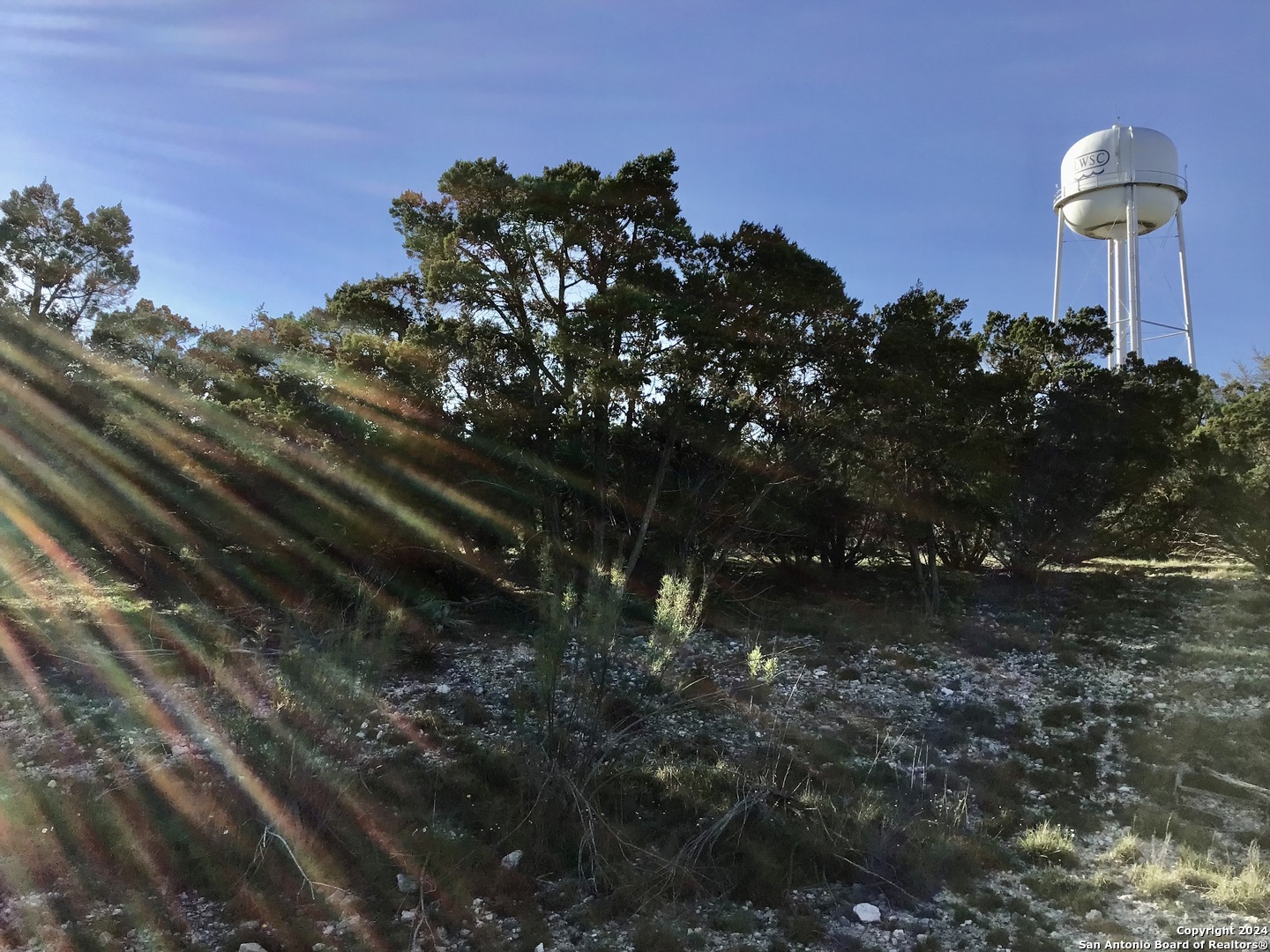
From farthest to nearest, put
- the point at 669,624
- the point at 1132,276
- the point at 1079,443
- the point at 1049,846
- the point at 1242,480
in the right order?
the point at 1132,276 → the point at 1242,480 → the point at 1079,443 → the point at 669,624 → the point at 1049,846

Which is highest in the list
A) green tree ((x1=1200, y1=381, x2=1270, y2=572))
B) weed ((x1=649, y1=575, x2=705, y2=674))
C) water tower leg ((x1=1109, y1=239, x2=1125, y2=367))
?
water tower leg ((x1=1109, y1=239, x2=1125, y2=367))

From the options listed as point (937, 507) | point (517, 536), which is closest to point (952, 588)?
point (937, 507)

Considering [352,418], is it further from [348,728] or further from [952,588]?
[952,588]

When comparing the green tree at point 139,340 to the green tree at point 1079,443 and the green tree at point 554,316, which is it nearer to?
the green tree at point 554,316

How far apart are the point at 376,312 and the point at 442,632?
23.4ft

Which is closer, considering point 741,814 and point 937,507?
point 741,814

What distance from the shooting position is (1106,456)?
17391mm

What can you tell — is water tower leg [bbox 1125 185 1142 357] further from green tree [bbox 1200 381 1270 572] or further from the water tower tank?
green tree [bbox 1200 381 1270 572]

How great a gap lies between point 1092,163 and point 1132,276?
15.7 ft

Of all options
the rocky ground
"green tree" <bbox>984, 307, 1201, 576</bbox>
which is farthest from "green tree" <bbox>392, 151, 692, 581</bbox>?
"green tree" <bbox>984, 307, 1201, 576</bbox>

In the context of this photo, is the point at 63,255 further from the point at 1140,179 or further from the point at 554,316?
the point at 1140,179

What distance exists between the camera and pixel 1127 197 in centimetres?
2708

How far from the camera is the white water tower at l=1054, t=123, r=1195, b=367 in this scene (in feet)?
86.9
